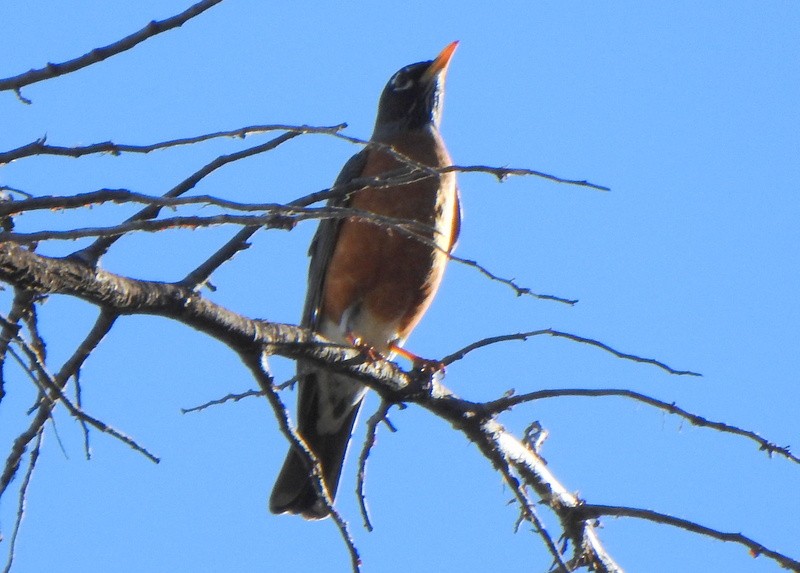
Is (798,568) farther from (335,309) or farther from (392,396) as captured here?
(335,309)

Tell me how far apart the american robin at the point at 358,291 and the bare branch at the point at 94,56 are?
306 centimetres

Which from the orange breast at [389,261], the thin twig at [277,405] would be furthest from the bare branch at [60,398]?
the orange breast at [389,261]

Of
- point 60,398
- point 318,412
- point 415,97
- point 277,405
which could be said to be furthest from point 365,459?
point 415,97

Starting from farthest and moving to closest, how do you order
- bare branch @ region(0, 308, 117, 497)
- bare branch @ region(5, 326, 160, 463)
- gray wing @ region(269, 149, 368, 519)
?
1. gray wing @ region(269, 149, 368, 519)
2. bare branch @ region(0, 308, 117, 497)
3. bare branch @ region(5, 326, 160, 463)

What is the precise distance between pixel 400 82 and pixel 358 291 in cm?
196

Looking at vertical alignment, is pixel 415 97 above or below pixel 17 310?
above

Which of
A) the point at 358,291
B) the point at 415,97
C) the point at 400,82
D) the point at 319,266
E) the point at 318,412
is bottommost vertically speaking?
the point at 318,412

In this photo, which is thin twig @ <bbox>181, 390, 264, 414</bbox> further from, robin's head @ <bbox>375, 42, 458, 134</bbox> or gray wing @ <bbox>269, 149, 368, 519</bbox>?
robin's head @ <bbox>375, 42, 458, 134</bbox>

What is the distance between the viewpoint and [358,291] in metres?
5.31

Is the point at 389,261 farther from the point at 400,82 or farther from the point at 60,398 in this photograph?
the point at 60,398

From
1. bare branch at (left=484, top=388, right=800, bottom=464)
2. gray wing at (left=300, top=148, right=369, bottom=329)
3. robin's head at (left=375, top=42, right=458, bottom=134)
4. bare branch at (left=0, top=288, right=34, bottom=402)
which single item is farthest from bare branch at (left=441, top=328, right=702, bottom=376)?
robin's head at (left=375, top=42, right=458, bottom=134)

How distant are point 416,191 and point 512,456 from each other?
190cm

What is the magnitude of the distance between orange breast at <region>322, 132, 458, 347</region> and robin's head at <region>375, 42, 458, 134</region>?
3.52 ft

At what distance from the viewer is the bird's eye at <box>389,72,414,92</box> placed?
6.64m
